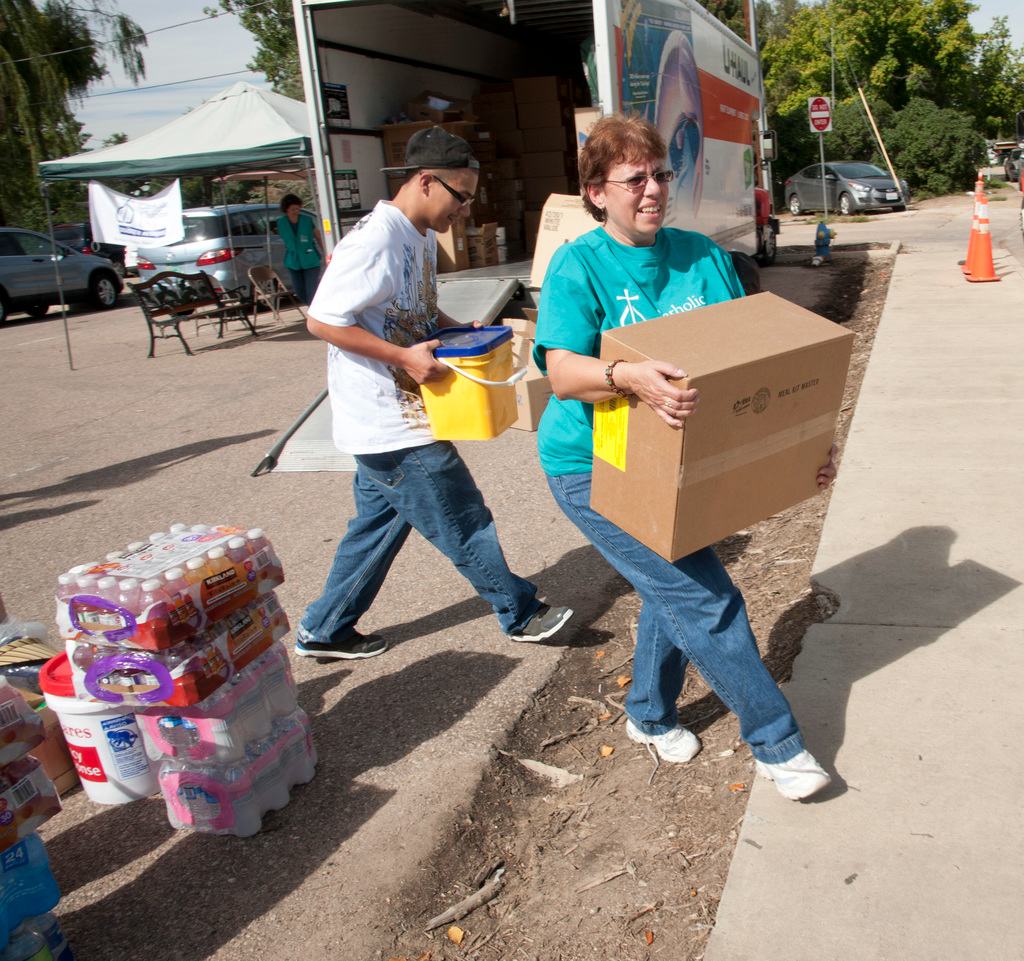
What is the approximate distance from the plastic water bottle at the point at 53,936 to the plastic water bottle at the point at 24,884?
0.02 metres

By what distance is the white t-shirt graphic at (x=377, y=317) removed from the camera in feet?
10.0

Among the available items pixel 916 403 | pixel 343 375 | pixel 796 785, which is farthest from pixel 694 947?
pixel 916 403

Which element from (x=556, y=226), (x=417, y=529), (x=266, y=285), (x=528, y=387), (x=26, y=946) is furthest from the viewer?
(x=266, y=285)

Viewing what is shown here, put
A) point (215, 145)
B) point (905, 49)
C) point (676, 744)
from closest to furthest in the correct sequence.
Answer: point (676, 744), point (215, 145), point (905, 49)

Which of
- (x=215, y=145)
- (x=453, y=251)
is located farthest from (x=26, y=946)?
(x=215, y=145)

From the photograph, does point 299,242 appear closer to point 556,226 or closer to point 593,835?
point 556,226

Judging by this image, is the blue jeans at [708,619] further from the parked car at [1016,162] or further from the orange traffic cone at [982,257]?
the parked car at [1016,162]

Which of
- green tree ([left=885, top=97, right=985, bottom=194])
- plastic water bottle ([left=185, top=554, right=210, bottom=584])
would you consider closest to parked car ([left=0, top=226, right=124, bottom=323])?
plastic water bottle ([left=185, top=554, right=210, bottom=584])

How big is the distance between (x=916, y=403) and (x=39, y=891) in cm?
600

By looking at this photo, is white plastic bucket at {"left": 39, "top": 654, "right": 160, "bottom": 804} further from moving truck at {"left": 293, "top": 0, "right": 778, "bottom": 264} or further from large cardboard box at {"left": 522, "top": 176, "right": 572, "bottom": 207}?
large cardboard box at {"left": 522, "top": 176, "right": 572, "bottom": 207}

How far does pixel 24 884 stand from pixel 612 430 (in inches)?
71.1

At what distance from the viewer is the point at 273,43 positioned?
46.6 metres

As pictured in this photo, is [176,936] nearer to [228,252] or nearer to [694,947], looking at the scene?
[694,947]

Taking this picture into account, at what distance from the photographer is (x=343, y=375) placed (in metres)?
3.26
